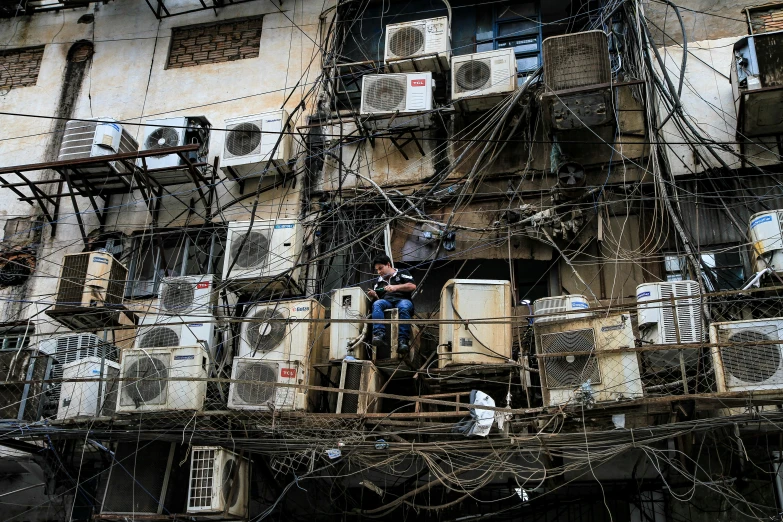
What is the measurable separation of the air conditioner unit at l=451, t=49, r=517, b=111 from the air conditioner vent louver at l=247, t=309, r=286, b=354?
348cm

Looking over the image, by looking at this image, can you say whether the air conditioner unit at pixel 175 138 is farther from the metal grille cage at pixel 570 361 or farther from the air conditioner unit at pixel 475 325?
the metal grille cage at pixel 570 361

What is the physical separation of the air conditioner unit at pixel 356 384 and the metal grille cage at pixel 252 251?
1.88 meters

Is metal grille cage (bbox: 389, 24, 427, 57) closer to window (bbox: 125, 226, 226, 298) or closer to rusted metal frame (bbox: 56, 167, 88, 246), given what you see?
window (bbox: 125, 226, 226, 298)

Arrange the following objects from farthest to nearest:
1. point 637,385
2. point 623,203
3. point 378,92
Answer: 1. point 378,92
2. point 623,203
3. point 637,385

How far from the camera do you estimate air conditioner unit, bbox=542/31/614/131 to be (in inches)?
385

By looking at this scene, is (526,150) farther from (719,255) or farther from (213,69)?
(213,69)

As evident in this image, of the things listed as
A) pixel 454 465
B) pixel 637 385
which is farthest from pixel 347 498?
pixel 637 385

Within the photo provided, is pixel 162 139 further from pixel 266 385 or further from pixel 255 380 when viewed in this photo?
pixel 266 385

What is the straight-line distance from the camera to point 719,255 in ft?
32.0

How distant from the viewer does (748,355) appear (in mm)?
7840

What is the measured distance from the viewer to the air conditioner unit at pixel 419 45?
1122 cm

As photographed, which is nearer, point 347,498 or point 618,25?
point 347,498

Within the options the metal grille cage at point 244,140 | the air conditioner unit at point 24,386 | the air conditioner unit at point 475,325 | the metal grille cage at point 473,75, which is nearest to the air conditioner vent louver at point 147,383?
the air conditioner unit at point 24,386

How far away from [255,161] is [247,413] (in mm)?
3596
